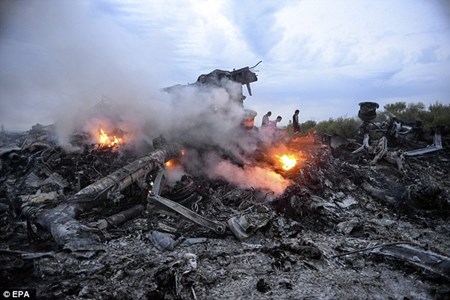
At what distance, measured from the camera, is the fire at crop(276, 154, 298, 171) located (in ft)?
29.4

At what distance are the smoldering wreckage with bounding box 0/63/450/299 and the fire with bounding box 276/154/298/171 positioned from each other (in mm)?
58

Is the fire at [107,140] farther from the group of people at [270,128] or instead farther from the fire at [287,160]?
the fire at [287,160]

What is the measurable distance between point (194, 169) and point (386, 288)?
6519 millimetres

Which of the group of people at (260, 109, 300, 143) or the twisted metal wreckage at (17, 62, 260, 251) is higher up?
the group of people at (260, 109, 300, 143)

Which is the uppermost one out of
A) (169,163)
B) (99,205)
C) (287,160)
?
(287,160)

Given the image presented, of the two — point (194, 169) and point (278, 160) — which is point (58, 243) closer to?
point (194, 169)

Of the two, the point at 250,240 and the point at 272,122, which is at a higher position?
the point at 272,122

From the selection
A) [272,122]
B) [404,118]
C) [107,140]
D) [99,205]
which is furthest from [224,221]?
[404,118]

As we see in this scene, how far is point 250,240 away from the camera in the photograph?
591cm

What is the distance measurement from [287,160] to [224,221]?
347 cm

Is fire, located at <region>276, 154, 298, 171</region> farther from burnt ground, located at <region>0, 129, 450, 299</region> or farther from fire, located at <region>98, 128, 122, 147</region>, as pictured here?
fire, located at <region>98, 128, 122, 147</region>

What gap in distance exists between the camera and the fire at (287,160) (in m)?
8.96

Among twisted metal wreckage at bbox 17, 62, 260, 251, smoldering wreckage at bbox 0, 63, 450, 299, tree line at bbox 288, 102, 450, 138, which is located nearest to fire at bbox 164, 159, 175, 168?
smoldering wreckage at bbox 0, 63, 450, 299

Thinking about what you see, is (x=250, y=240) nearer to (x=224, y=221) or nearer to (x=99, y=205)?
(x=224, y=221)
